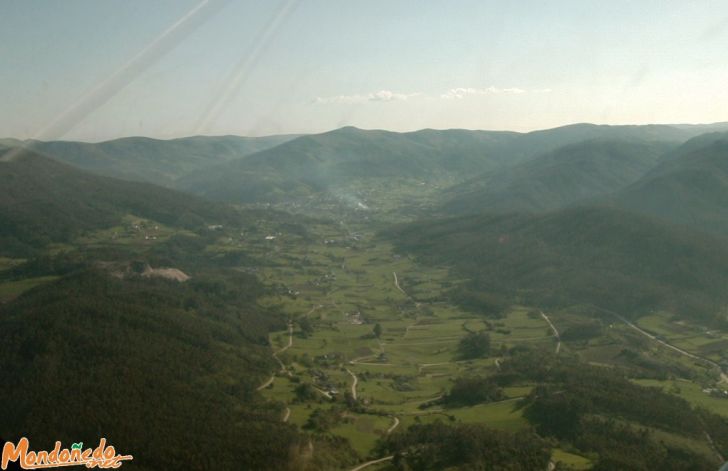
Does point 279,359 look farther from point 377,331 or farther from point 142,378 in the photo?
point 142,378

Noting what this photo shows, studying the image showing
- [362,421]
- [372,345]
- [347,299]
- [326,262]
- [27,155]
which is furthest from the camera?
[27,155]

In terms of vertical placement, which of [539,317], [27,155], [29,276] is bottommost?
[539,317]

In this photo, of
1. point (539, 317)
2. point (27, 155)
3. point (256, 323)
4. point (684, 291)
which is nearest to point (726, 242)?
point (684, 291)

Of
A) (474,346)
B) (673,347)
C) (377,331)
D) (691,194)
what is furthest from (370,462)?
(691,194)

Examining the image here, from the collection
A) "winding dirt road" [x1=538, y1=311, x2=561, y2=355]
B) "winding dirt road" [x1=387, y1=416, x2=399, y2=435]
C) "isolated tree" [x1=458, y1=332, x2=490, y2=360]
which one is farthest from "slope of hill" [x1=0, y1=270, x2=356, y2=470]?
"winding dirt road" [x1=538, y1=311, x2=561, y2=355]

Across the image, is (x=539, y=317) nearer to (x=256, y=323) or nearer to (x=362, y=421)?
(x=256, y=323)

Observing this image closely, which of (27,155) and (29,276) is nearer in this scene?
(29,276)

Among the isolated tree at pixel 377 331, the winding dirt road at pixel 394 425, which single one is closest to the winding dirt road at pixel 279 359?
the isolated tree at pixel 377 331
